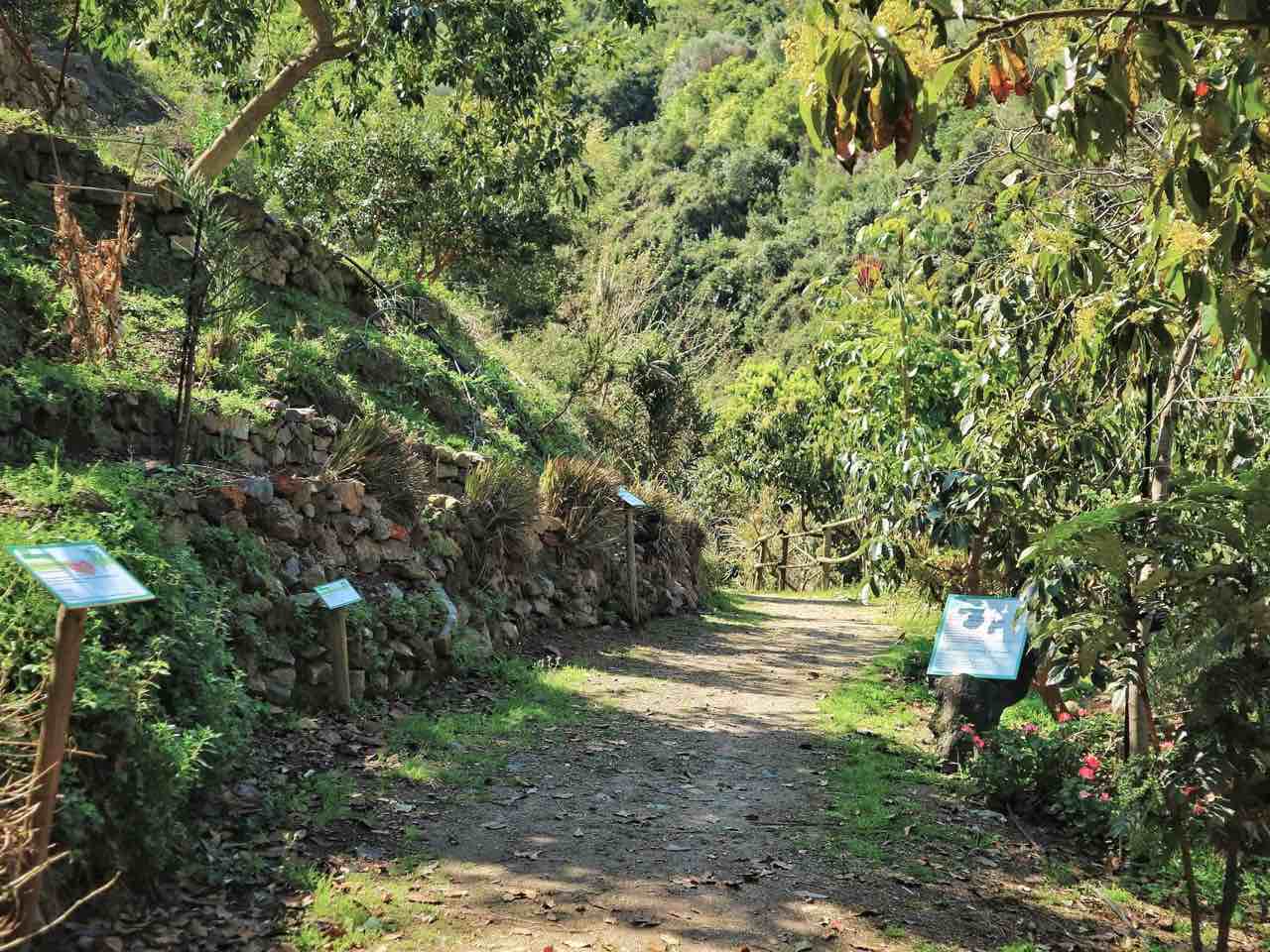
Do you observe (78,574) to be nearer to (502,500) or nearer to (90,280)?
(90,280)

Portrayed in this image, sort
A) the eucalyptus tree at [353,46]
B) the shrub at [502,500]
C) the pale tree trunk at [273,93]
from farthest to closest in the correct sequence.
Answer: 1. the pale tree trunk at [273,93]
2. the shrub at [502,500]
3. the eucalyptus tree at [353,46]

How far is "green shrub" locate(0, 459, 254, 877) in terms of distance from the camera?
12.5 ft

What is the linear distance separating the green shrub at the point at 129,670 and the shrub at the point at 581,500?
5.47m

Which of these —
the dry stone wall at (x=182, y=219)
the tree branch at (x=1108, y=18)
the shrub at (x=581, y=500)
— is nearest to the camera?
the tree branch at (x=1108, y=18)

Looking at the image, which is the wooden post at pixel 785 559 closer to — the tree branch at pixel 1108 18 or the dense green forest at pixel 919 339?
the dense green forest at pixel 919 339

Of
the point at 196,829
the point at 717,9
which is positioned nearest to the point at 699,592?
the point at 196,829

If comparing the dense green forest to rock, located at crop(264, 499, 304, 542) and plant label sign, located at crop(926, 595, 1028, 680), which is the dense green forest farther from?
rock, located at crop(264, 499, 304, 542)

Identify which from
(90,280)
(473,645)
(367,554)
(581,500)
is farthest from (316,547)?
(581,500)

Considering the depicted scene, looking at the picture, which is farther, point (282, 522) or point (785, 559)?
point (785, 559)

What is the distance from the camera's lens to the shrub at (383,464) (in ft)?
27.0

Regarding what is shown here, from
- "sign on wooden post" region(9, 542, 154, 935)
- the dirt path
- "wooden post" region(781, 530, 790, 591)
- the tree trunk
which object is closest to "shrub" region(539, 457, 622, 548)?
the dirt path

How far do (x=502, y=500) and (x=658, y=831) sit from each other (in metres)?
4.99

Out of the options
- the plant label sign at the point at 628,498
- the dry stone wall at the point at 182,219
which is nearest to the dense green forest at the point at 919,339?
the dry stone wall at the point at 182,219

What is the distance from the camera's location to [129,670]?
4.12 m
